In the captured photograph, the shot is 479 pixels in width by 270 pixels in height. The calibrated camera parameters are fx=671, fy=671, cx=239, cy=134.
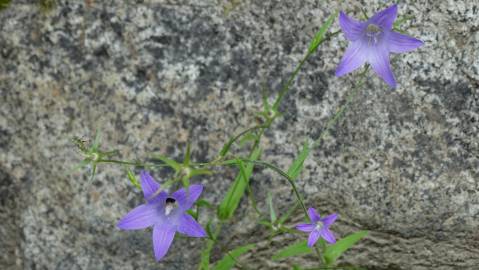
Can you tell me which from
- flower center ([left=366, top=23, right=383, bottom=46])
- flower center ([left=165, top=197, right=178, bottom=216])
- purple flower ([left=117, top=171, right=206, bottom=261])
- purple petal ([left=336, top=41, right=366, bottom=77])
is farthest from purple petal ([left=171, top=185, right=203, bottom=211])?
flower center ([left=366, top=23, right=383, bottom=46])

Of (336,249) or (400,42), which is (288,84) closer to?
(400,42)

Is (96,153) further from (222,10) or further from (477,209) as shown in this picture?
(477,209)

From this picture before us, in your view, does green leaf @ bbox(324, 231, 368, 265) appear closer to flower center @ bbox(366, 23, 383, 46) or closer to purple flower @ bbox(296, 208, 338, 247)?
purple flower @ bbox(296, 208, 338, 247)

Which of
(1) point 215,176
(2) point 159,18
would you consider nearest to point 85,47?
(2) point 159,18

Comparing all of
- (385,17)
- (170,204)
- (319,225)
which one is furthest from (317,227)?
(385,17)

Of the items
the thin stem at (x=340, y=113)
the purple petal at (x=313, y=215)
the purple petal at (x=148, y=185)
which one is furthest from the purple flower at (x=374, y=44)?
the purple petal at (x=148, y=185)

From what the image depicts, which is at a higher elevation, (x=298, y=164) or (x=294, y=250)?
(x=298, y=164)
